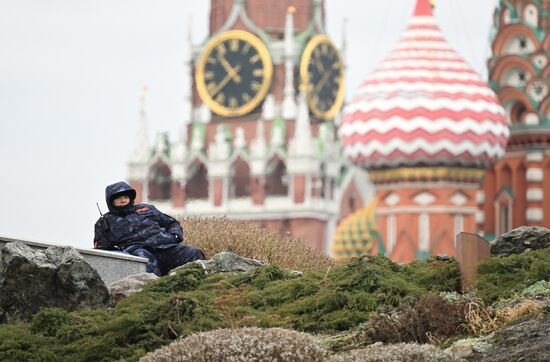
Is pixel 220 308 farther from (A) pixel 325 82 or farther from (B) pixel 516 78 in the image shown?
(A) pixel 325 82

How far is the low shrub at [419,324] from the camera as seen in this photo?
1714cm

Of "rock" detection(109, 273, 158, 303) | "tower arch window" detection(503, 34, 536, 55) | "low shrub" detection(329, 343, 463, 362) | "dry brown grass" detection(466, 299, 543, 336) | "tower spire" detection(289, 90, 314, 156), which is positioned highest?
"tower spire" detection(289, 90, 314, 156)

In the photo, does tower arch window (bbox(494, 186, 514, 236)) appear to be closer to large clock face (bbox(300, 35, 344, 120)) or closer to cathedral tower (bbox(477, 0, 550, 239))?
cathedral tower (bbox(477, 0, 550, 239))

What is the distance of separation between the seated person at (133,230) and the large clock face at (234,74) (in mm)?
125977

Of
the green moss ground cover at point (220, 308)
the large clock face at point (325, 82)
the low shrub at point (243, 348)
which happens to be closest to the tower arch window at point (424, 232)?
the large clock face at point (325, 82)

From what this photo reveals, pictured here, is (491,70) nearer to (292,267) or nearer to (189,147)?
(189,147)

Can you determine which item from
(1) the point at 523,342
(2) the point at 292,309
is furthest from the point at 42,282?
(1) the point at 523,342

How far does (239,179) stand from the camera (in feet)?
488

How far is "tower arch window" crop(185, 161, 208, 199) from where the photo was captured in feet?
484

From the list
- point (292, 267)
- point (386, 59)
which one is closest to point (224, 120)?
point (386, 59)

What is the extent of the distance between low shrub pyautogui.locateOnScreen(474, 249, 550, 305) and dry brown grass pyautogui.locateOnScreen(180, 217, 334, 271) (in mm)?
4983

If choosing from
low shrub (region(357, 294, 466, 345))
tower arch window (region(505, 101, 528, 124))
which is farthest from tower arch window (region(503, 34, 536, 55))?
low shrub (region(357, 294, 466, 345))

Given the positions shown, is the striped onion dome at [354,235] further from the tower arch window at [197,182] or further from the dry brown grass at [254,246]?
the dry brown grass at [254,246]

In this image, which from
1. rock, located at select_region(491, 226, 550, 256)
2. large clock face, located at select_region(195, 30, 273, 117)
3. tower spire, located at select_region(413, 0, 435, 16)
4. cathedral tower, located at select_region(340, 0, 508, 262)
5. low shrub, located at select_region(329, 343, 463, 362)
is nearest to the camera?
low shrub, located at select_region(329, 343, 463, 362)
